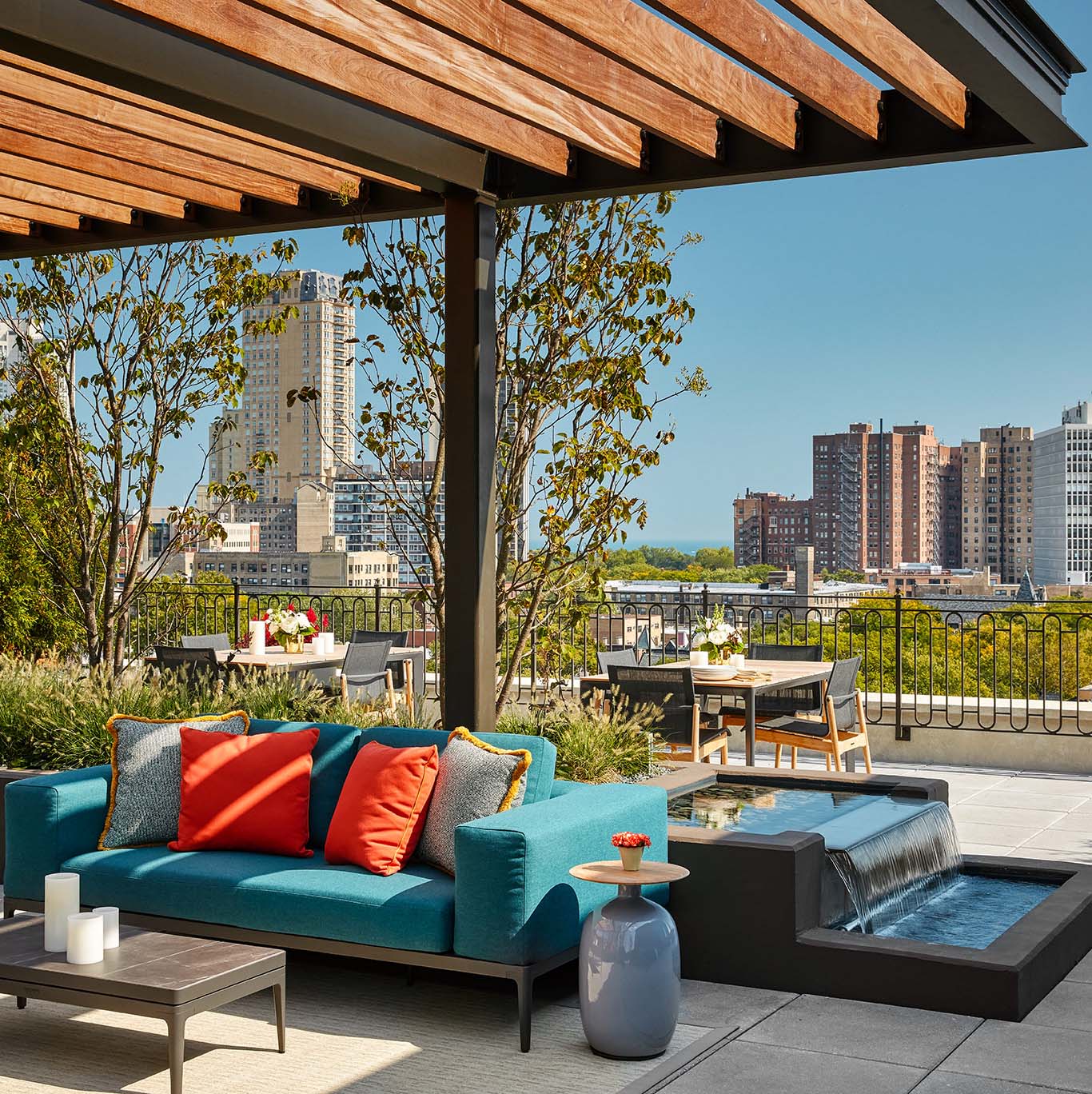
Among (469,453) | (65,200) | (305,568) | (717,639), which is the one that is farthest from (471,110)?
(305,568)

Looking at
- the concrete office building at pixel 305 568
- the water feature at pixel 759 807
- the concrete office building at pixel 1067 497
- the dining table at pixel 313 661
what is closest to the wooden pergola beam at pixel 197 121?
the water feature at pixel 759 807

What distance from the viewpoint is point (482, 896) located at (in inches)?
148

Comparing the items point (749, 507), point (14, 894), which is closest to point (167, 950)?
point (14, 894)

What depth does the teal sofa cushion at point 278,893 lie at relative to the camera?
388 centimetres

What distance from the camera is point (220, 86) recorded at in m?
3.93

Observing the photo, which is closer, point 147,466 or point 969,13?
point 969,13

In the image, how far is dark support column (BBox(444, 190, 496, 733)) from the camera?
4996 millimetres

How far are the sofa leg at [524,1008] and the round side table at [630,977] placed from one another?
148mm

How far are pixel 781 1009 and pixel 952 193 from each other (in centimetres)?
6655

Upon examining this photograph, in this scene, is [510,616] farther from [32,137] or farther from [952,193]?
[952,193]

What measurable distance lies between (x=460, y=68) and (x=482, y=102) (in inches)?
7.2

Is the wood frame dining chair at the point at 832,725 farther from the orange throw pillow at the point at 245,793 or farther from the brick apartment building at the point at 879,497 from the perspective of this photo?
the brick apartment building at the point at 879,497

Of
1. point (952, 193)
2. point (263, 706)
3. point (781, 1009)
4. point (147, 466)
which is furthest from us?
point (952, 193)

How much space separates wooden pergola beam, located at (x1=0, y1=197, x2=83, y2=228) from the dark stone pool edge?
3.76 metres
